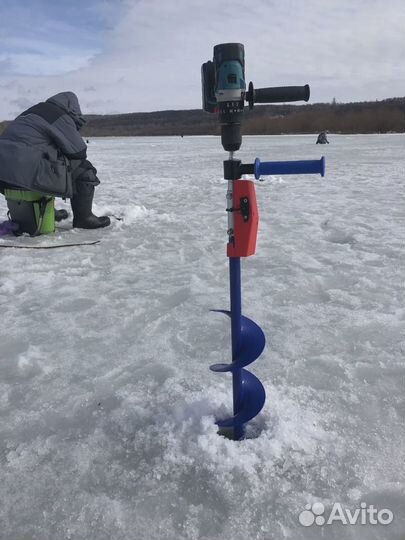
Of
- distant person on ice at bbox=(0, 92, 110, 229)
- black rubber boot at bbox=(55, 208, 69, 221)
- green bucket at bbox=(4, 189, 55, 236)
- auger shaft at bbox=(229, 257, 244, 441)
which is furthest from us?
black rubber boot at bbox=(55, 208, 69, 221)

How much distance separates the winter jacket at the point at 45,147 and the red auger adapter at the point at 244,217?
309 cm

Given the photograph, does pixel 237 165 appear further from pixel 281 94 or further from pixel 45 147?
pixel 45 147

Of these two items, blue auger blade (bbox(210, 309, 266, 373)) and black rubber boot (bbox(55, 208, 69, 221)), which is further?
black rubber boot (bbox(55, 208, 69, 221))

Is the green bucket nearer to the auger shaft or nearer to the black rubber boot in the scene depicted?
the black rubber boot

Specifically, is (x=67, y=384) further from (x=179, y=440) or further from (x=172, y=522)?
(x=172, y=522)

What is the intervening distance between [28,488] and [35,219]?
3.44 meters

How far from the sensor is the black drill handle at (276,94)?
1442 millimetres

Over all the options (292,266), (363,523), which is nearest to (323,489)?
(363,523)

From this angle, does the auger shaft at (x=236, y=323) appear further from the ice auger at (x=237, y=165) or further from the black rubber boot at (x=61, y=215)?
the black rubber boot at (x=61, y=215)

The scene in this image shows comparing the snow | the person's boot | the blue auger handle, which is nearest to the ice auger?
the blue auger handle

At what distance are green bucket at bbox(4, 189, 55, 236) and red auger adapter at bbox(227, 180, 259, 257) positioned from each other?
10.8 ft

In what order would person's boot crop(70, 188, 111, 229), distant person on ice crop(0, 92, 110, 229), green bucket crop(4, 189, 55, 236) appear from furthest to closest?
person's boot crop(70, 188, 111, 229) < green bucket crop(4, 189, 55, 236) < distant person on ice crop(0, 92, 110, 229)

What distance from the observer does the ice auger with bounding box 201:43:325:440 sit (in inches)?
55.2

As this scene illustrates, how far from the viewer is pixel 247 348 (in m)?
1.67
